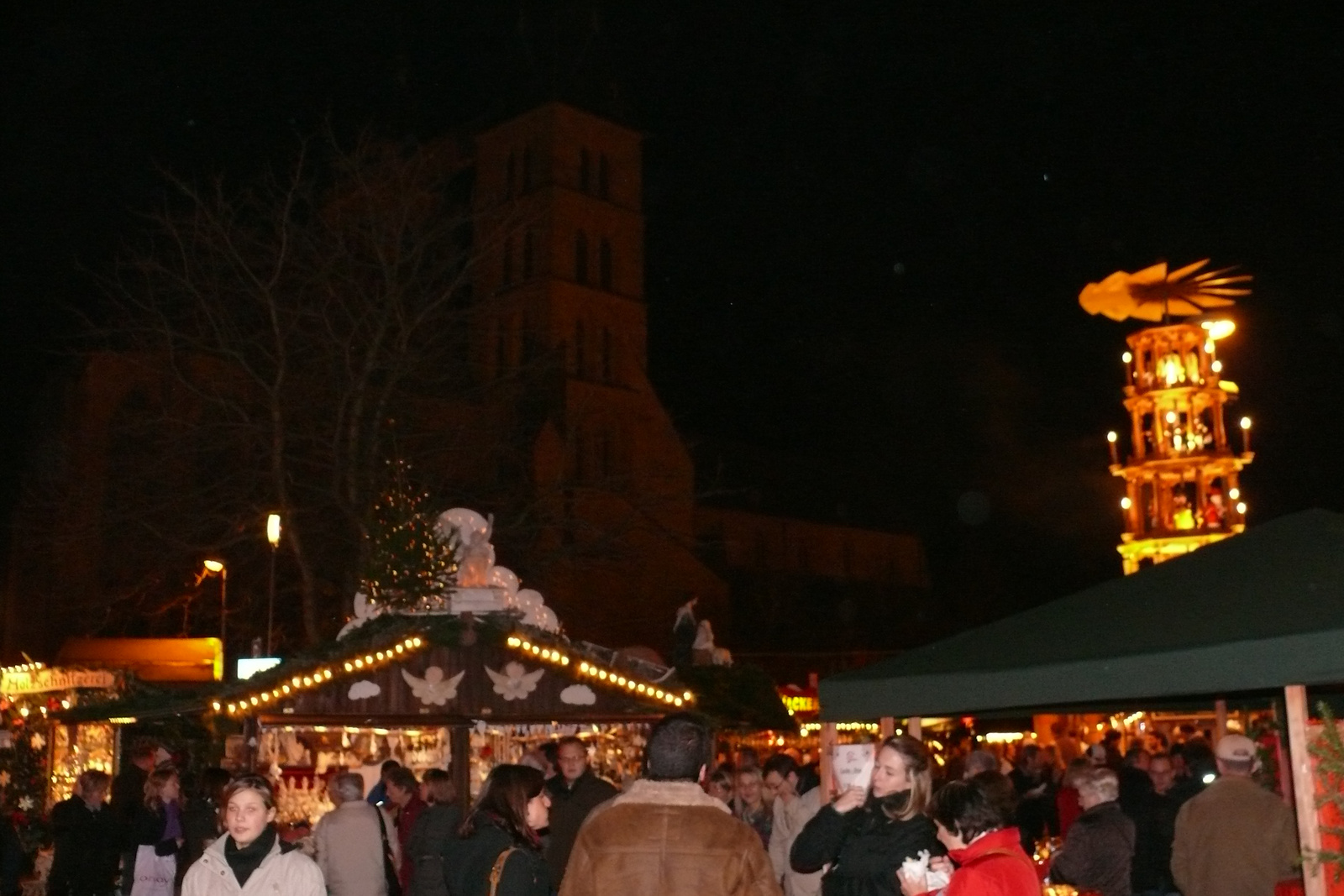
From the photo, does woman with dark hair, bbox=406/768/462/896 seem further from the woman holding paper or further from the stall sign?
the stall sign

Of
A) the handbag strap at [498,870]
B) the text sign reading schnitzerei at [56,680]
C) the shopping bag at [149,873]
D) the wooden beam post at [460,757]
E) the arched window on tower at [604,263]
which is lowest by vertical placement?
the shopping bag at [149,873]

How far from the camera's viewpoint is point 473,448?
85.8 feet

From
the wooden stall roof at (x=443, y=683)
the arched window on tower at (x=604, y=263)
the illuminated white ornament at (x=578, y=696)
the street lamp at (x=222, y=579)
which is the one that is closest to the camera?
the wooden stall roof at (x=443, y=683)

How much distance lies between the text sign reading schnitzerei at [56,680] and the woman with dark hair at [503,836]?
1124 cm

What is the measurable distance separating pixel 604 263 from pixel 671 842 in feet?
180

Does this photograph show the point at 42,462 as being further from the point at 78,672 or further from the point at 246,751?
the point at 246,751

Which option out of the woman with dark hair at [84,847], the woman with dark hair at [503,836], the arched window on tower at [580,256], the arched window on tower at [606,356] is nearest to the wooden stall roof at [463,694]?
the woman with dark hair at [84,847]

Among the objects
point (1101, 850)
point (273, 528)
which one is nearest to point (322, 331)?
point (273, 528)

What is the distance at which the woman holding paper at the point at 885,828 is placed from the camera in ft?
17.5

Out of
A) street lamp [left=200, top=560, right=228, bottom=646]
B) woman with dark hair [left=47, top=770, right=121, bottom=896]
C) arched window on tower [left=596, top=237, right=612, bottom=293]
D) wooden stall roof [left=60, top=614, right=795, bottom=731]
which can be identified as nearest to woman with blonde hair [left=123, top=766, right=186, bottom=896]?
woman with dark hair [left=47, top=770, right=121, bottom=896]

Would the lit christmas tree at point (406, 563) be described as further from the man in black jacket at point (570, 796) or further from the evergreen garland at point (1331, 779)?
the evergreen garland at point (1331, 779)

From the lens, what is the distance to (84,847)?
412 inches

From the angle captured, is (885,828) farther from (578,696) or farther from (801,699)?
(801,699)

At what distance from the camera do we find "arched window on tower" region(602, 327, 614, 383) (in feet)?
187
